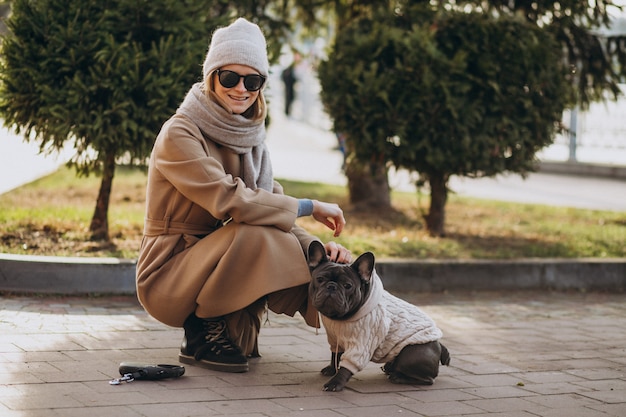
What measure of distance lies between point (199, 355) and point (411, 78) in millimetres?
4787

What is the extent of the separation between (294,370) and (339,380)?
519 mm

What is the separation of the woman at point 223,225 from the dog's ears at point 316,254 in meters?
0.10

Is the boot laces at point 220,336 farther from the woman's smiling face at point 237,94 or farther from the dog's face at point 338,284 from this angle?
the woman's smiling face at point 237,94

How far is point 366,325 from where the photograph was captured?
4949mm

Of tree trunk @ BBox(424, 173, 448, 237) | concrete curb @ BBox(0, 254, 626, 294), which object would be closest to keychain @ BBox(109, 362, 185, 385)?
concrete curb @ BBox(0, 254, 626, 294)

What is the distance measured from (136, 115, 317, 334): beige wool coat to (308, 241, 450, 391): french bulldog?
0.75 feet

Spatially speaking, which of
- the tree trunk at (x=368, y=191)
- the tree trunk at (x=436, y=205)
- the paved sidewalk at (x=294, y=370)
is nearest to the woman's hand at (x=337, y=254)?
the paved sidewalk at (x=294, y=370)

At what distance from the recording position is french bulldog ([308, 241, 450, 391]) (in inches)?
191

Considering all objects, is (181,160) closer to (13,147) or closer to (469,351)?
(469,351)

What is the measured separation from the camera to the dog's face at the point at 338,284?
15.7 ft

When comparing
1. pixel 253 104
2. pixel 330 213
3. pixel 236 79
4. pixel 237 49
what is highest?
pixel 237 49


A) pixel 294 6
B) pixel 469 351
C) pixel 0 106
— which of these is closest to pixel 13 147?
pixel 294 6

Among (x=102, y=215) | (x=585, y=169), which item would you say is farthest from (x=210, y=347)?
(x=585, y=169)

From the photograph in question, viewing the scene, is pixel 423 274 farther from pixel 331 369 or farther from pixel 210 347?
pixel 210 347
